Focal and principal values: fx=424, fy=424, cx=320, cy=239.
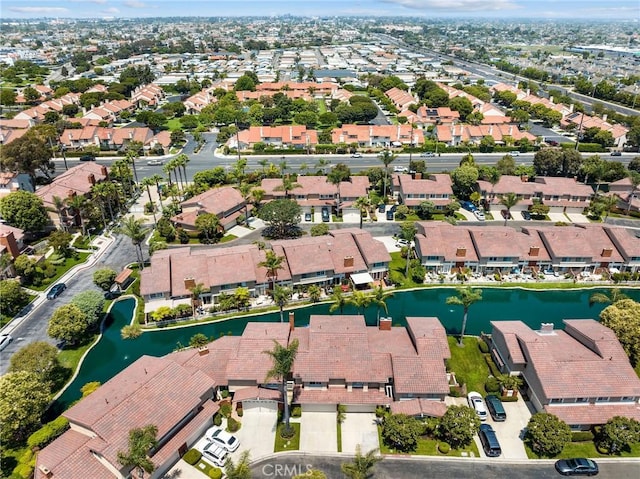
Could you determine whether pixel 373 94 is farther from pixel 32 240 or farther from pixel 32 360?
pixel 32 360

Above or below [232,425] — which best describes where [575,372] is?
above

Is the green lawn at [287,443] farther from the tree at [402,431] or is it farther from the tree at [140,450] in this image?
the tree at [140,450]

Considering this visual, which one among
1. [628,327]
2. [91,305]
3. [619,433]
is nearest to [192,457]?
[91,305]

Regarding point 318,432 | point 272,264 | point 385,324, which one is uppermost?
point 272,264

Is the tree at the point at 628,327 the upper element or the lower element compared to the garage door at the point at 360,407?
upper

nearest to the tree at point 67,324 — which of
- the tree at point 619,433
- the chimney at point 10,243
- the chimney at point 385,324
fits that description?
the chimney at point 10,243

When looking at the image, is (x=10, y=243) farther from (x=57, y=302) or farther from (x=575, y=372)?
(x=575, y=372)

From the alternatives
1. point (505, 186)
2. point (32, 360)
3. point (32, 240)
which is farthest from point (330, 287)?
point (32, 240)
